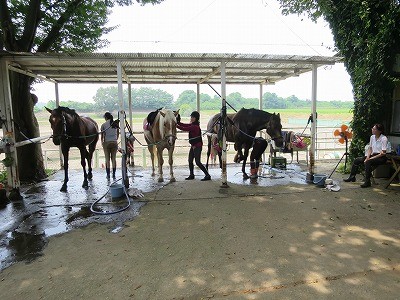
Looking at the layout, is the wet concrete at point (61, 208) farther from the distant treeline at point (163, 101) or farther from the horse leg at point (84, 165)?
the distant treeline at point (163, 101)

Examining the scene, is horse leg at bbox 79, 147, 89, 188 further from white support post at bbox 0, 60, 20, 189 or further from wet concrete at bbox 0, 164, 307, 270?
white support post at bbox 0, 60, 20, 189

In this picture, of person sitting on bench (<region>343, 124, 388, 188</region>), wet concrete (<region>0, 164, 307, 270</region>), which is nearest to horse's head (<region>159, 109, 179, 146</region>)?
wet concrete (<region>0, 164, 307, 270</region>)

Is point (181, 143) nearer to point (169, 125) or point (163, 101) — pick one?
point (163, 101)

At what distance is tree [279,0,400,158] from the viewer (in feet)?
22.8

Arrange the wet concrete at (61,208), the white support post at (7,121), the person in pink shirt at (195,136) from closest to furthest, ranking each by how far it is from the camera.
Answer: the wet concrete at (61,208) < the white support post at (7,121) < the person in pink shirt at (195,136)

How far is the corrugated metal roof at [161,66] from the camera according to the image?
5844 millimetres

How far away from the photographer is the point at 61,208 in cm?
536

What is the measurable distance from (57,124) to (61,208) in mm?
2059

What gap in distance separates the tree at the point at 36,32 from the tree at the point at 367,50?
5706mm

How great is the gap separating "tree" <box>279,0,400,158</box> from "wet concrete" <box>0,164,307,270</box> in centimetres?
242

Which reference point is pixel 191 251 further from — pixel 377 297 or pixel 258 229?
pixel 377 297

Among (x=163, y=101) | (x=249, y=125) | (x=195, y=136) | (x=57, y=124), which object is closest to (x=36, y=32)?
(x=57, y=124)

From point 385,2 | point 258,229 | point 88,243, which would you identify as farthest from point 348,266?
point 385,2

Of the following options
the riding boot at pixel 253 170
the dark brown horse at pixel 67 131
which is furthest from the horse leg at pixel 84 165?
the riding boot at pixel 253 170
